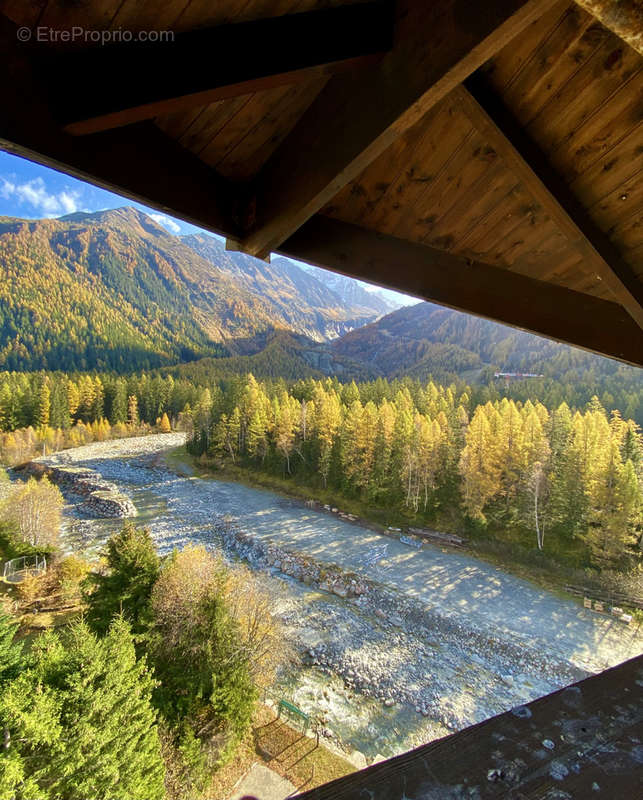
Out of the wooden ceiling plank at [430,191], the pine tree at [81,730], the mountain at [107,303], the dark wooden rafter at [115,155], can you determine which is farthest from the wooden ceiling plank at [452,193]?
the mountain at [107,303]

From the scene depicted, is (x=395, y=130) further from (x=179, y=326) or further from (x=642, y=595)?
(x=179, y=326)

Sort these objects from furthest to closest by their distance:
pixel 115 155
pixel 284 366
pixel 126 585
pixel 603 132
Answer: pixel 284 366 → pixel 126 585 → pixel 603 132 → pixel 115 155

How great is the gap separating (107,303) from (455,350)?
3759 inches

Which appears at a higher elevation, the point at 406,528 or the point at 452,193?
the point at 452,193

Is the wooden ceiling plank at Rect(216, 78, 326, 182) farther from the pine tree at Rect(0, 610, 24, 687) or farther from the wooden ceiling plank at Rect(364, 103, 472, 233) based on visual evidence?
the pine tree at Rect(0, 610, 24, 687)

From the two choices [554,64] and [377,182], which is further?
[377,182]

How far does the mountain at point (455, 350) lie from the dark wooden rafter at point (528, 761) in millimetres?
45587

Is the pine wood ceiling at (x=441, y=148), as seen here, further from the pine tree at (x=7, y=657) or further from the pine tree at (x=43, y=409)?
the pine tree at (x=43, y=409)

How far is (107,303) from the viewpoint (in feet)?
376

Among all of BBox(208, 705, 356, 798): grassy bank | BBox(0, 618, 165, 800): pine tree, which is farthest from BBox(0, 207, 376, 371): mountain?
BBox(0, 618, 165, 800): pine tree

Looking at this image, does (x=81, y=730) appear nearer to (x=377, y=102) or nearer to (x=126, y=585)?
(x=126, y=585)

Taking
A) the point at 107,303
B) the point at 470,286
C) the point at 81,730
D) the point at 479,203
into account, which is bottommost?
the point at 81,730

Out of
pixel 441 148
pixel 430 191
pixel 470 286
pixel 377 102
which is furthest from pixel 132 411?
pixel 377 102

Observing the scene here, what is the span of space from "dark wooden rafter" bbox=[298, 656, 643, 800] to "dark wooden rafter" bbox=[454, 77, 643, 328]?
4.05 feet
